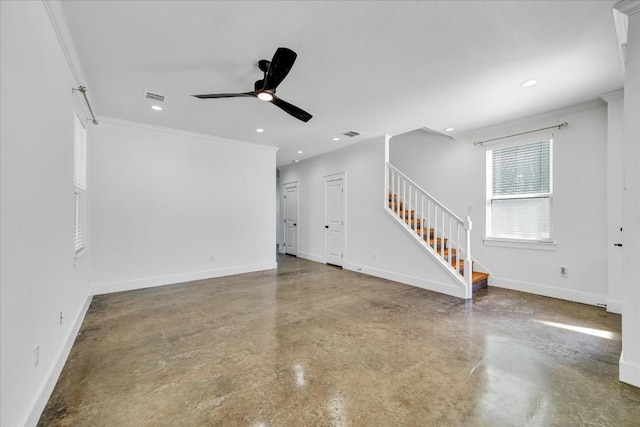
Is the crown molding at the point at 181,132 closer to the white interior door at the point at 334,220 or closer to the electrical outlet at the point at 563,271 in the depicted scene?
the white interior door at the point at 334,220

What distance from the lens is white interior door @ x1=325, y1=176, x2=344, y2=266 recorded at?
6.26 meters

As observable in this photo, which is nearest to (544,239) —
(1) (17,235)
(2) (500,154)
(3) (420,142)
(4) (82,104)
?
(2) (500,154)

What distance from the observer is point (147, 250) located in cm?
460

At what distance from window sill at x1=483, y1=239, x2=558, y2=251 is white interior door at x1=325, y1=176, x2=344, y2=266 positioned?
2.87m

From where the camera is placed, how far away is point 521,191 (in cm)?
439

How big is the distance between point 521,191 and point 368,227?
2.63 m

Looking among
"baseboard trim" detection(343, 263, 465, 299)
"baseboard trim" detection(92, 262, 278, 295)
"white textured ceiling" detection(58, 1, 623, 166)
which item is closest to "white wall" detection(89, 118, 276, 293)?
"baseboard trim" detection(92, 262, 278, 295)

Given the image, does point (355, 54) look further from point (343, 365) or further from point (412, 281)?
point (412, 281)

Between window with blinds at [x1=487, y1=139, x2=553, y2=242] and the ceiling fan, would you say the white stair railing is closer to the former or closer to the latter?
window with blinds at [x1=487, y1=139, x2=553, y2=242]

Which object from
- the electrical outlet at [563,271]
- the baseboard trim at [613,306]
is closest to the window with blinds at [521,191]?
the electrical outlet at [563,271]

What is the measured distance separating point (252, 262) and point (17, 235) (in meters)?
4.43

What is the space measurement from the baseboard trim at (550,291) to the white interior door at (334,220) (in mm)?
3017

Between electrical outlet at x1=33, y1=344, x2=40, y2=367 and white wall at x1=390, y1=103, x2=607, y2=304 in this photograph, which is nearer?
electrical outlet at x1=33, y1=344, x2=40, y2=367

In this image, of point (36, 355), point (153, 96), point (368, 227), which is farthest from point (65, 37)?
point (368, 227)
